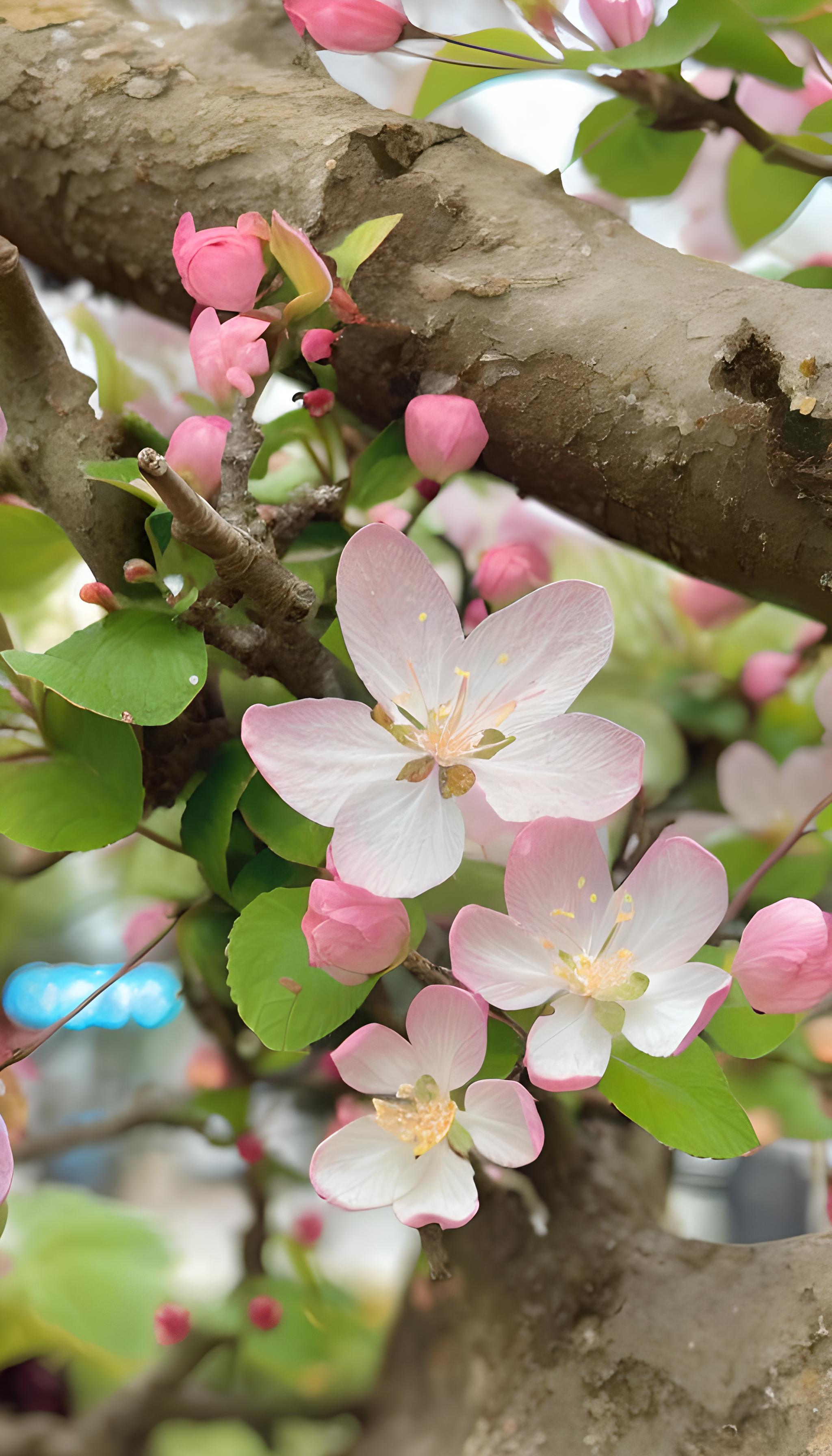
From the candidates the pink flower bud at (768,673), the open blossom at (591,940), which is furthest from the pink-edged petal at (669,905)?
the pink flower bud at (768,673)

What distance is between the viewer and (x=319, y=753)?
0.82 ft

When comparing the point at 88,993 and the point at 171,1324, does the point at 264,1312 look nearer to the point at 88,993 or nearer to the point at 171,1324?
the point at 171,1324

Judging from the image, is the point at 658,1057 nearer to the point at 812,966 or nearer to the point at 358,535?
the point at 812,966

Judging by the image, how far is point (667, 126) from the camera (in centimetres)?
44

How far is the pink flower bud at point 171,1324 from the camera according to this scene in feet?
1.73

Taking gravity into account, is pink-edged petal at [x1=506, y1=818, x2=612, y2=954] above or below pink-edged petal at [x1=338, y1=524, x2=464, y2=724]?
below

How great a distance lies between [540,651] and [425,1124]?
129 millimetres

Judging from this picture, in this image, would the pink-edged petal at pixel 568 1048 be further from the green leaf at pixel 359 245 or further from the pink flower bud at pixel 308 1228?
the pink flower bud at pixel 308 1228

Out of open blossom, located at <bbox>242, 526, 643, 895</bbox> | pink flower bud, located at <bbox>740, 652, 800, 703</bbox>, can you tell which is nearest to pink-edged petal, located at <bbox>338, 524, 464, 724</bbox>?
open blossom, located at <bbox>242, 526, 643, 895</bbox>

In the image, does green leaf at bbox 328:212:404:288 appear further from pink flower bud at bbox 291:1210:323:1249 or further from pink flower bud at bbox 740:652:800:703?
pink flower bud at bbox 291:1210:323:1249

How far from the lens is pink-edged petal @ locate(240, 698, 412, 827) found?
0.79 ft

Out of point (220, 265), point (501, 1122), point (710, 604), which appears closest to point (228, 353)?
point (220, 265)

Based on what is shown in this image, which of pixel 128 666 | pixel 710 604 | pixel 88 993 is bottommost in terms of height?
pixel 88 993

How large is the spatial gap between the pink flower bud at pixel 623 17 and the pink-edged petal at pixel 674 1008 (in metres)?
0.36
